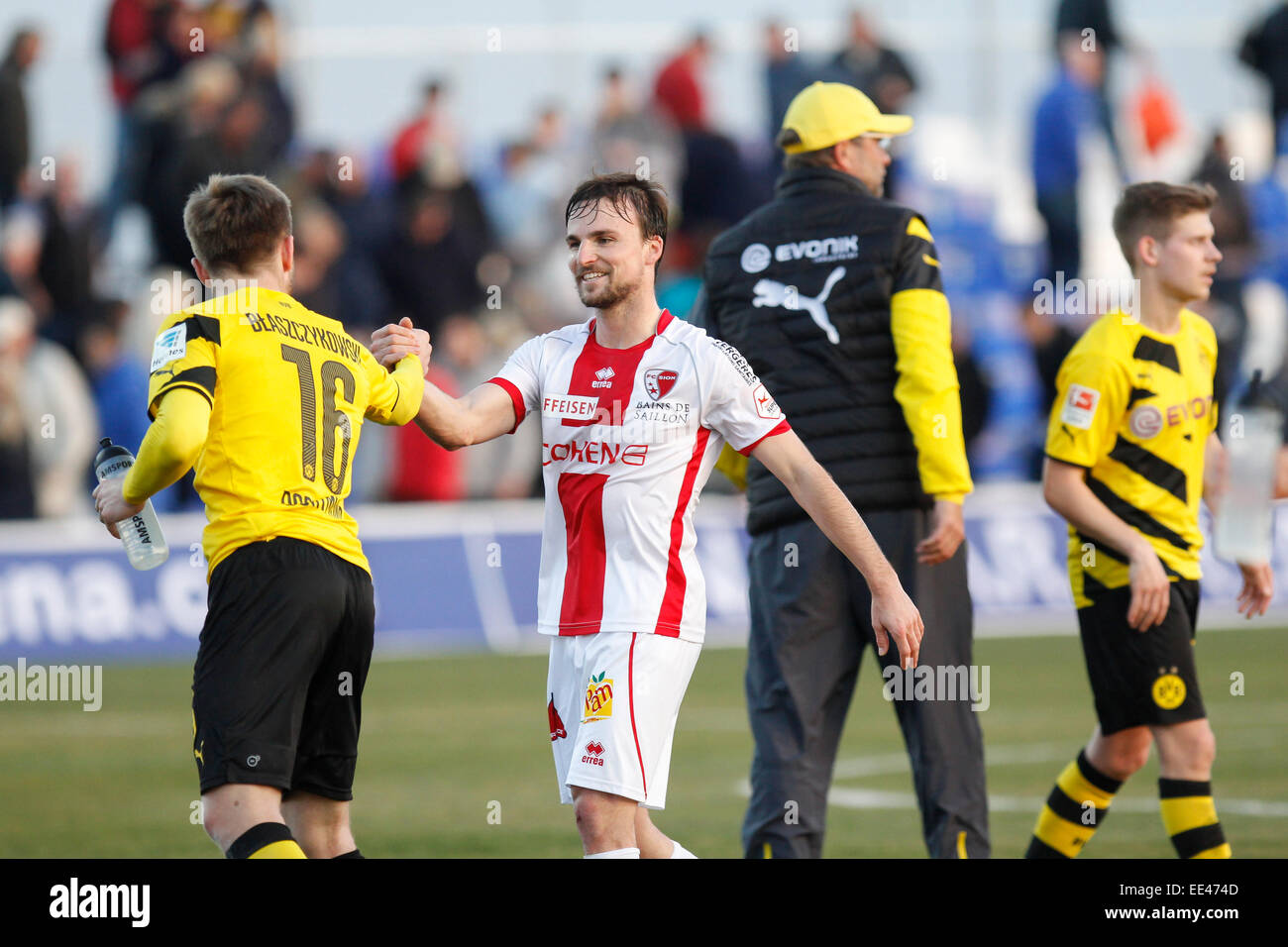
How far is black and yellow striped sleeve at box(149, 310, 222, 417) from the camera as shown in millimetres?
5277

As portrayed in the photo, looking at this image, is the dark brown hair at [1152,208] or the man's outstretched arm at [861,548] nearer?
the man's outstretched arm at [861,548]

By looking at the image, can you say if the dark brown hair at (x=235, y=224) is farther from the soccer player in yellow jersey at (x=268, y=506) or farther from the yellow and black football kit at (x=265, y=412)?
the yellow and black football kit at (x=265, y=412)

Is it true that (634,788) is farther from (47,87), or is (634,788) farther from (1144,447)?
(47,87)

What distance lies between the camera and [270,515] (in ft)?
17.8

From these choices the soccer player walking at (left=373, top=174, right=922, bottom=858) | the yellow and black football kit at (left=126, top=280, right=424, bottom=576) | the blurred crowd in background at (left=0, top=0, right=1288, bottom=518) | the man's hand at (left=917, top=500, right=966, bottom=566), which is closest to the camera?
the yellow and black football kit at (left=126, top=280, right=424, bottom=576)

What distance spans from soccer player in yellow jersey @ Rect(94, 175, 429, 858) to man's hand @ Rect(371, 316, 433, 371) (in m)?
0.02

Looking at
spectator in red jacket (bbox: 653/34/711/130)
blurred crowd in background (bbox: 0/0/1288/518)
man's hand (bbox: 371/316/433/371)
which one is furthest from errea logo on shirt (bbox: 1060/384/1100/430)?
spectator in red jacket (bbox: 653/34/711/130)

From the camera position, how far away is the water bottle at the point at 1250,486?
23.3 feet

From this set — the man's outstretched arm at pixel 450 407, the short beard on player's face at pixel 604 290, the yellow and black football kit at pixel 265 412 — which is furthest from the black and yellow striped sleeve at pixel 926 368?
the yellow and black football kit at pixel 265 412

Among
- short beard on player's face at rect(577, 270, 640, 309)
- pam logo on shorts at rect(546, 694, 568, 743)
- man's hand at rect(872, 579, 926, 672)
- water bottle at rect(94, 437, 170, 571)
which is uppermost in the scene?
short beard on player's face at rect(577, 270, 640, 309)

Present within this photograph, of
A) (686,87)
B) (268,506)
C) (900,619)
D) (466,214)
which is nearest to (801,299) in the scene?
(900,619)

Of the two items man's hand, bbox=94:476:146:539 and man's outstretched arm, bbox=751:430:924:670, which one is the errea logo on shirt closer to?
man's outstretched arm, bbox=751:430:924:670

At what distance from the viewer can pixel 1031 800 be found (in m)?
9.30

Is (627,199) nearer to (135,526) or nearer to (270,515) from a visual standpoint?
(270,515)
